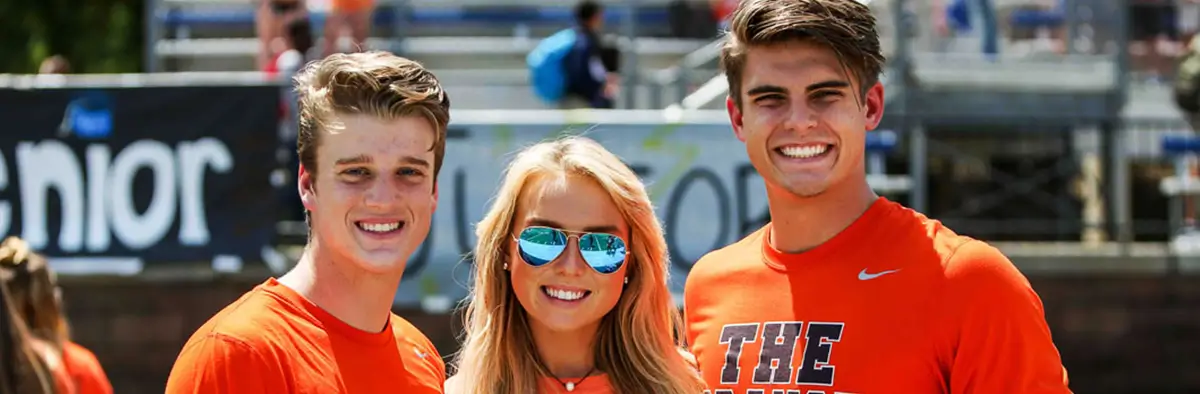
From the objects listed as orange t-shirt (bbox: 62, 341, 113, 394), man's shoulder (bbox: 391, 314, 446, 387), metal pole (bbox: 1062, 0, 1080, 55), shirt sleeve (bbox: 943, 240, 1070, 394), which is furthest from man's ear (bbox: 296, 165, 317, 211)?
metal pole (bbox: 1062, 0, 1080, 55)

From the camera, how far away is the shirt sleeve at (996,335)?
11.3 ft

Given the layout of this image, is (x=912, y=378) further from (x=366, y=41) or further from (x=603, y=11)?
(x=603, y=11)

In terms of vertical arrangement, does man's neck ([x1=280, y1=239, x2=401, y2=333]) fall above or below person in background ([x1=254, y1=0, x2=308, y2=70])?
below

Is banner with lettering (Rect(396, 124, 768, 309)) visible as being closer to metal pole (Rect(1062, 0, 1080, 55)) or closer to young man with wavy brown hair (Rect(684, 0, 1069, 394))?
metal pole (Rect(1062, 0, 1080, 55))

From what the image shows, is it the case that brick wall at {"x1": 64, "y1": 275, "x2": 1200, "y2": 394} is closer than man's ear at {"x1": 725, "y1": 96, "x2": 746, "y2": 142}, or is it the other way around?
man's ear at {"x1": 725, "y1": 96, "x2": 746, "y2": 142}

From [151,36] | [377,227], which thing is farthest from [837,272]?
[151,36]

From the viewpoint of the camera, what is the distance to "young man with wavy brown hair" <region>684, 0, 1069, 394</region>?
3510 millimetres

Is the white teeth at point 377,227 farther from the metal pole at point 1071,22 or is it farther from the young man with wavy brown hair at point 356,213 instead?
the metal pole at point 1071,22

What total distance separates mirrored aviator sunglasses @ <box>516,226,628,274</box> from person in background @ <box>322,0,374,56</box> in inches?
289

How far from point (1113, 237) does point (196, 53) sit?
22.1ft

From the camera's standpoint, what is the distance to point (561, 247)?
3693mm

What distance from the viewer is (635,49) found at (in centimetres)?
1134

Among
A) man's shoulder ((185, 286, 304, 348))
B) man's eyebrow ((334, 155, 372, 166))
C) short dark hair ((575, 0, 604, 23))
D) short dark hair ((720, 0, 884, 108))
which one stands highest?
short dark hair ((575, 0, 604, 23))

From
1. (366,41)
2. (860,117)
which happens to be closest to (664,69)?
(366,41)
